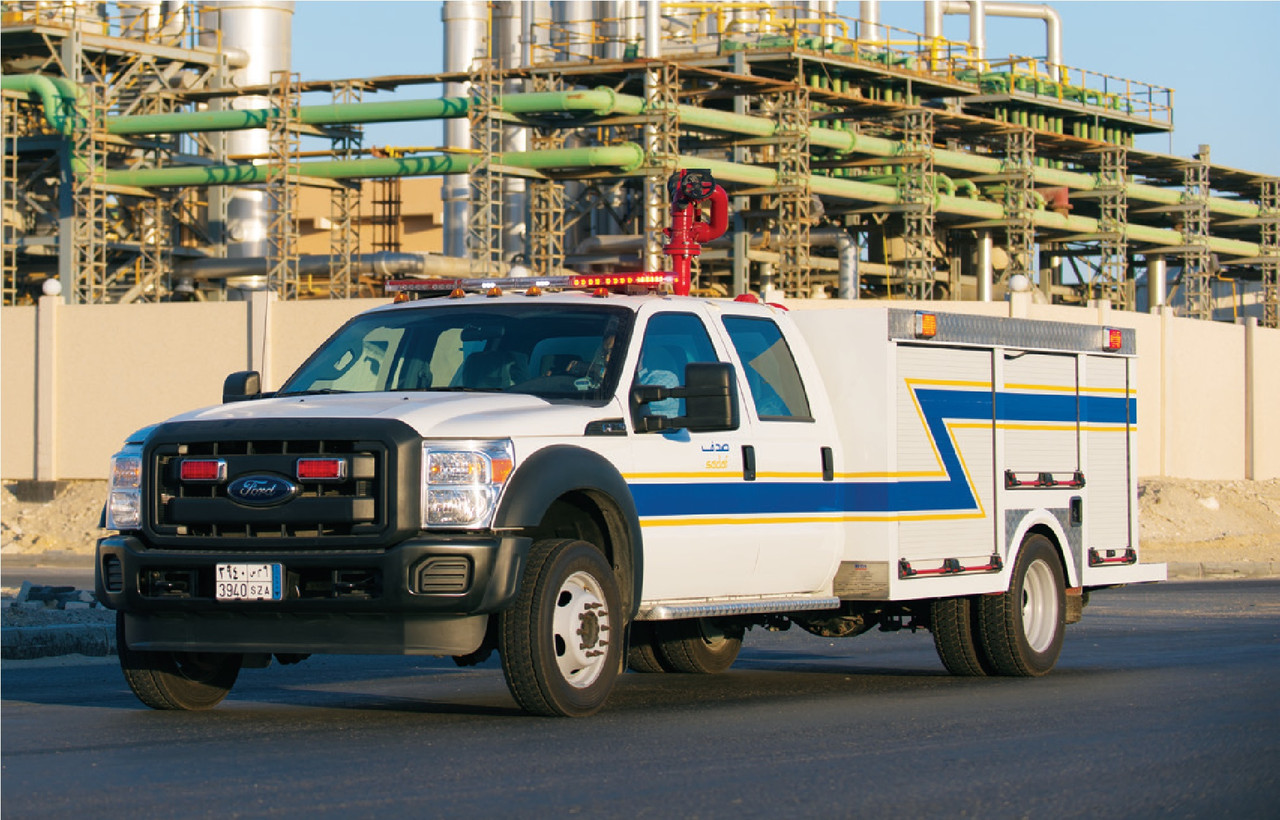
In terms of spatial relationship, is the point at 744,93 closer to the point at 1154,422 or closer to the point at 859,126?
the point at 859,126

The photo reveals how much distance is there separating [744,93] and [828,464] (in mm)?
37986

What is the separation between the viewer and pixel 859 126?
57.0 metres

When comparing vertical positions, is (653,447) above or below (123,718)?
above

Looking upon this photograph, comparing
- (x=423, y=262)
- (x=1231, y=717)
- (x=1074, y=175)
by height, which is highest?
(x=1074, y=175)

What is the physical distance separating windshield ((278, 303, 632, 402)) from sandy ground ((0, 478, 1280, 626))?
1917 cm

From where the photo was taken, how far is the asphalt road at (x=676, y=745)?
6676mm

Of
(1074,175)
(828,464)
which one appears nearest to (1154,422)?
(1074,175)

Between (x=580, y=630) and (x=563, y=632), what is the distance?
0.42ft

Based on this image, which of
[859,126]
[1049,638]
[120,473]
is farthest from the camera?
[859,126]

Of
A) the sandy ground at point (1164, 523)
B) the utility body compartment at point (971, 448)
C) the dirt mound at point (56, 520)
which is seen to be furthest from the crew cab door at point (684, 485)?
the dirt mound at point (56, 520)

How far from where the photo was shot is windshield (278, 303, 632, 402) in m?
9.48

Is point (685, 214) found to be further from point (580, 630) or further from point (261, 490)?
point (261, 490)

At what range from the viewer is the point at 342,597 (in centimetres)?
830

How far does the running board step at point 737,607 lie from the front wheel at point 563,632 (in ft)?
1.17
